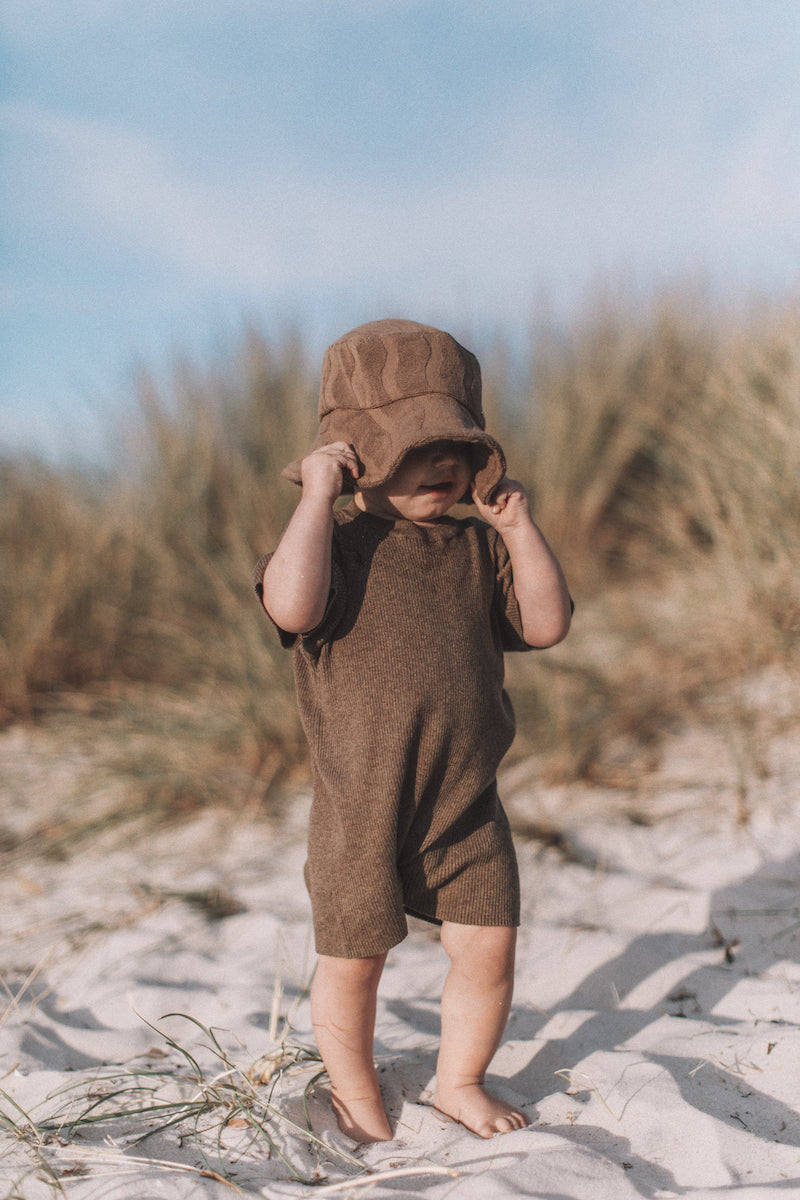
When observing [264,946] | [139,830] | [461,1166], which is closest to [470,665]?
[461,1166]

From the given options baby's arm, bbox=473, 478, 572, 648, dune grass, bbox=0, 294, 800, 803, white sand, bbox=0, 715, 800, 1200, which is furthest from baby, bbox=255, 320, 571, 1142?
dune grass, bbox=0, 294, 800, 803

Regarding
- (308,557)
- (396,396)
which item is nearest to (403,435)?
(396,396)

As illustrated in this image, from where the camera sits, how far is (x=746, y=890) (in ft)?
7.57

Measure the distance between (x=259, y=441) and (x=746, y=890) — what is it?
127 inches

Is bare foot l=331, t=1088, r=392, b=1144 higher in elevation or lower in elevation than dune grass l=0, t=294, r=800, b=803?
lower

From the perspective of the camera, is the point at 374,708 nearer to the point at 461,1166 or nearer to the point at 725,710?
the point at 461,1166

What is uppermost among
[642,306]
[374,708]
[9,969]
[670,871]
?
[642,306]

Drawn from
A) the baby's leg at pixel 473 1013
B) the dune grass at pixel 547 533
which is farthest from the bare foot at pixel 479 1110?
the dune grass at pixel 547 533

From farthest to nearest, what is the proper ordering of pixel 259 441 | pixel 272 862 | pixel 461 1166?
pixel 259 441 → pixel 272 862 → pixel 461 1166

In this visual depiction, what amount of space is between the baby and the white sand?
→ 0.17 m

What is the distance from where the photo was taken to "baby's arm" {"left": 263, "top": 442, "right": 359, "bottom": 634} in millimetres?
1366

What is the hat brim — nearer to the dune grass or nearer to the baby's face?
the baby's face

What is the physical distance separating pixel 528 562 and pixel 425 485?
22cm

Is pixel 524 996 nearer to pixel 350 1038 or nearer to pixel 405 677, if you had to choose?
pixel 350 1038
